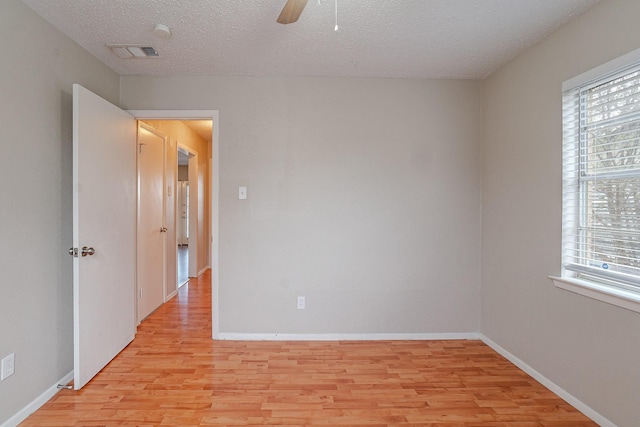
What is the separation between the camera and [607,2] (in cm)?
180

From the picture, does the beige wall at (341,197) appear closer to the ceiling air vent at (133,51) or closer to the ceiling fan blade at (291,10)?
the ceiling air vent at (133,51)

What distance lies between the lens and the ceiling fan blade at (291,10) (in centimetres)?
138

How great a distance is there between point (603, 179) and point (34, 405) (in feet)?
12.1

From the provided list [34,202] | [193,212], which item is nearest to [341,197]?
[34,202]

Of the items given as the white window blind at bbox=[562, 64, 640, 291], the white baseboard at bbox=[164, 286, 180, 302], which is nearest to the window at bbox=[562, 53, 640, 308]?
the white window blind at bbox=[562, 64, 640, 291]

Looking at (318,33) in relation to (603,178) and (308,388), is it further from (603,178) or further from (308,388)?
(308,388)

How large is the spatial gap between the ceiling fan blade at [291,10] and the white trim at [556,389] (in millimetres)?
2715

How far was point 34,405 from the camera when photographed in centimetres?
194

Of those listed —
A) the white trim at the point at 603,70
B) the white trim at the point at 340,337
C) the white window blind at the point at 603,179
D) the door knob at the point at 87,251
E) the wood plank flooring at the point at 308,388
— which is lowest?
the wood plank flooring at the point at 308,388

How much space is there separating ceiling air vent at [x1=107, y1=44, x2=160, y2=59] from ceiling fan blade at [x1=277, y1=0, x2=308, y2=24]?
4.76ft

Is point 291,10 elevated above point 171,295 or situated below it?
above

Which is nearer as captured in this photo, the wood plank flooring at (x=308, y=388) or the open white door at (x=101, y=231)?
the wood plank flooring at (x=308, y=388)

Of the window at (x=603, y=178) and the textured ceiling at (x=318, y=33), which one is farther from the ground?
the textured ceiling at (x=318, y=33)

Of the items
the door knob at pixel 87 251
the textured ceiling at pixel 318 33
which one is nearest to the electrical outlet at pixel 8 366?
the door knob at pixel 87 251
